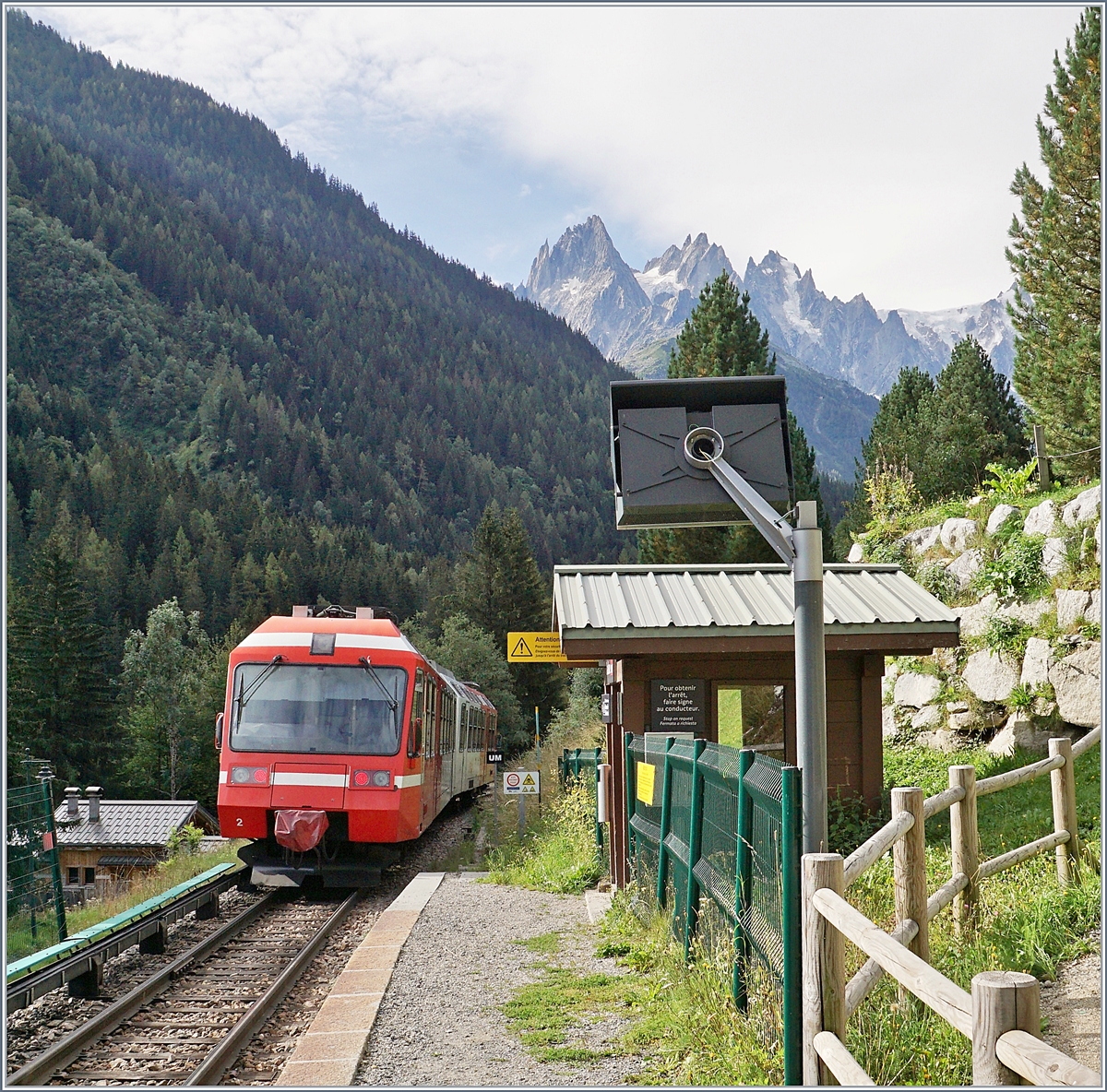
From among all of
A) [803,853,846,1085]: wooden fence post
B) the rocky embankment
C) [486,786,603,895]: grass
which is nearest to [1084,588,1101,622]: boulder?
the rocky embankment

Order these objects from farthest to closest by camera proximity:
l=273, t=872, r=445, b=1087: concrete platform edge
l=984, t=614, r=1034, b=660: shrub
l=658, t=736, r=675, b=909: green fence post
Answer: l=984, t=614, r=1034, b=660: shrub < l=658, t=736, r=675, b=909: green fence post < l=273, t=872, r=445, b=1087: concrete platform edge

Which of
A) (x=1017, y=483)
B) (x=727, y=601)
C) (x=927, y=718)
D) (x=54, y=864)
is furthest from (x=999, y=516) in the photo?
(x=54, y=864)

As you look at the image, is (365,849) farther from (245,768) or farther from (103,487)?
(103,487)

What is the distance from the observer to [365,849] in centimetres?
1274

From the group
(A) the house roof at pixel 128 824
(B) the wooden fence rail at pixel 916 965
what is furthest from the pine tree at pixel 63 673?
(B) the wooden fence rail at pixel 916 965

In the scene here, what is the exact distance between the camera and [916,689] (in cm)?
1580

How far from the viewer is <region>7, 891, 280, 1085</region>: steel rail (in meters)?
5.73

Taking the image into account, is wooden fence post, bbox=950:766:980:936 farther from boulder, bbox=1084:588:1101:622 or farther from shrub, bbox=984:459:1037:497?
shrub, bbox=984:459:1037:497

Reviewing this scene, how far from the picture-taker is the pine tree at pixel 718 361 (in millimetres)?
29234

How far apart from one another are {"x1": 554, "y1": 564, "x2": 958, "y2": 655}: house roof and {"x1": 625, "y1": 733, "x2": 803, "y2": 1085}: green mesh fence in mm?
2342

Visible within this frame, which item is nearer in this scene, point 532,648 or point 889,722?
point 889,722

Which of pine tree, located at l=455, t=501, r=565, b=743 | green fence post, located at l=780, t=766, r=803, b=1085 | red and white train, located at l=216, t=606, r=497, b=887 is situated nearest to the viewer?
green fence post, located at l=780, t=766, r=803, b=1085

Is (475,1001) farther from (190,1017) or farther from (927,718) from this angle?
(927,718)

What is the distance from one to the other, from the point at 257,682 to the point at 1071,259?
14.1 m
